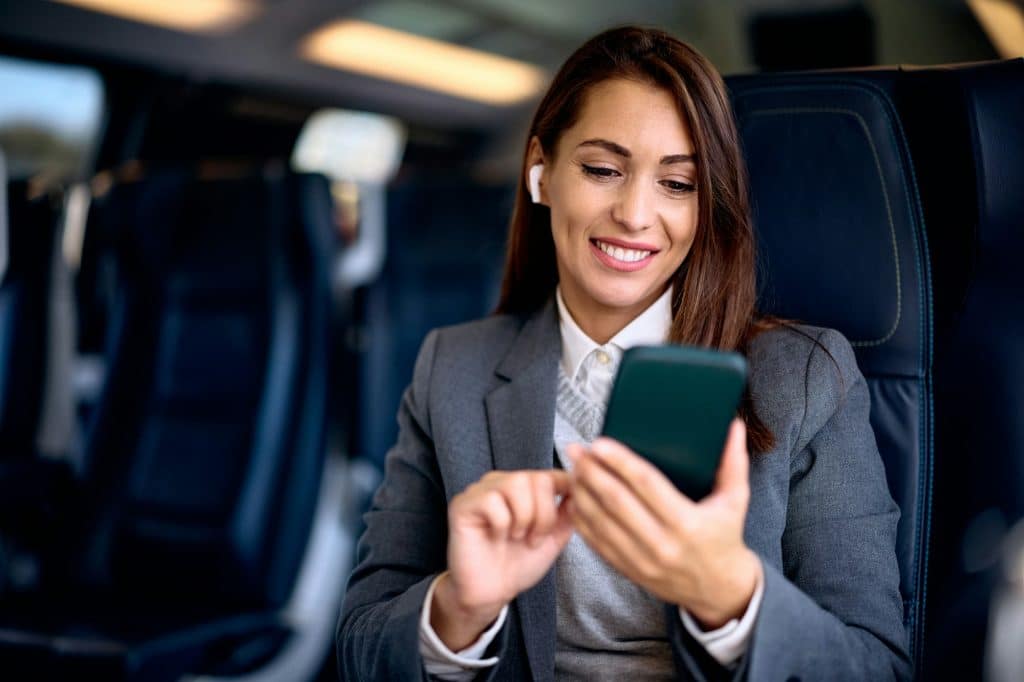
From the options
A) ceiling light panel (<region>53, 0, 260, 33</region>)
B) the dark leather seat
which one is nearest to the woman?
the dark leather seat

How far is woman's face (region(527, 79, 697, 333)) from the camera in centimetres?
106

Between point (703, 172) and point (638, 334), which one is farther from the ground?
point (703, 172)

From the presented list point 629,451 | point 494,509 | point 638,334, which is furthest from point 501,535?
point 638,334

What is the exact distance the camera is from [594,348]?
1.18 m

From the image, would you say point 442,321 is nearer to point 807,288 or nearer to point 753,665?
point 807,288

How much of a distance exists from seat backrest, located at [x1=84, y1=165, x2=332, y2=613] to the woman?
750 mm

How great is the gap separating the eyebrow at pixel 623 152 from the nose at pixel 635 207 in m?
Answer: 0.03

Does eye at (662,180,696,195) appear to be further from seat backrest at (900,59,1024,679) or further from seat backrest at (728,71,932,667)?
seat backrest at (900,59,1024,679)

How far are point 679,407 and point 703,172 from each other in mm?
394

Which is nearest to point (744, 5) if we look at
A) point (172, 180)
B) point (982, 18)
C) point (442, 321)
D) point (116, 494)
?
point (982, 18)

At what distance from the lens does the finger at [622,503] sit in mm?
728

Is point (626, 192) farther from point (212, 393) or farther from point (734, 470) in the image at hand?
point (212, 393)

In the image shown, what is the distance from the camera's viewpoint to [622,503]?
727 millimetres

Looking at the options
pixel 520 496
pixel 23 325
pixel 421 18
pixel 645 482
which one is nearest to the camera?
pixel 645 482
